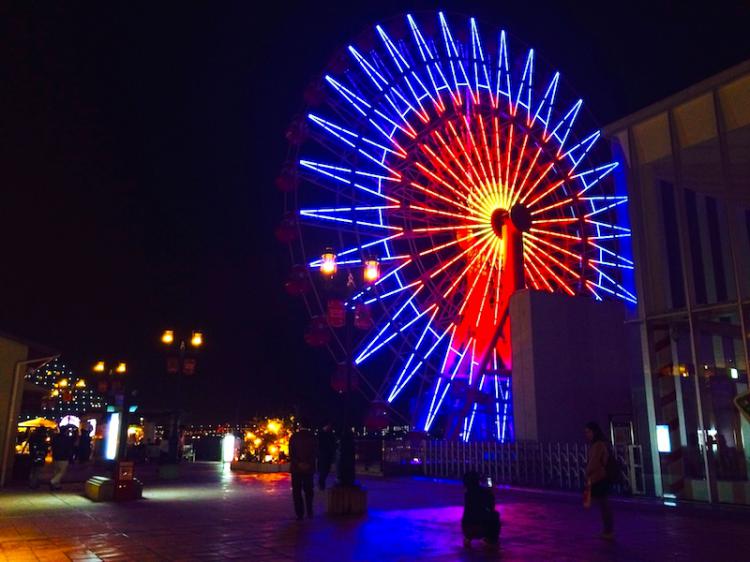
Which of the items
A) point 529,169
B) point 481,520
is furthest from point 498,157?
point 481,520

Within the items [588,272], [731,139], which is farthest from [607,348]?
[731,139]

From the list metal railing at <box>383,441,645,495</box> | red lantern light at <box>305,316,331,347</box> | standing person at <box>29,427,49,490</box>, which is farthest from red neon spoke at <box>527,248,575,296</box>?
standing person at <box>29,427,49,490</box>

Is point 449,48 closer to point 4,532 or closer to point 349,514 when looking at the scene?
point 349,514

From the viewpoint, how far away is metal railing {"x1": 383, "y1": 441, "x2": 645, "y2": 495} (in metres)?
13.9

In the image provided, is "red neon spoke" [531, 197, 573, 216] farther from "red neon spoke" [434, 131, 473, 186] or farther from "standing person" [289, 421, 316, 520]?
"standing person" [289, 421, 316, 520]

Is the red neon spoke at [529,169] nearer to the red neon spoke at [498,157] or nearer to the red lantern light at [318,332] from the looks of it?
the red neon spoke at [498,157]

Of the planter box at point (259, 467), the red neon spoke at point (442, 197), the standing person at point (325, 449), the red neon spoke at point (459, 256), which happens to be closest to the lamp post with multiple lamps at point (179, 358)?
the planter box at point (259, 467)

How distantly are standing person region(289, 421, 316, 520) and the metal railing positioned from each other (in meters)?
4.02

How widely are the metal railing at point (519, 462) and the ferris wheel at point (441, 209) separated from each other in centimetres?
369

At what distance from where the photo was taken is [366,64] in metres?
23.4

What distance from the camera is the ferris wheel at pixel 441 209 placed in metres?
22.7

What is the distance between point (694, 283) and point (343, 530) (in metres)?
9.04

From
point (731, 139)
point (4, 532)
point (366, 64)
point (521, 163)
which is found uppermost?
point (366, 64)

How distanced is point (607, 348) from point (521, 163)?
28.6 ft
